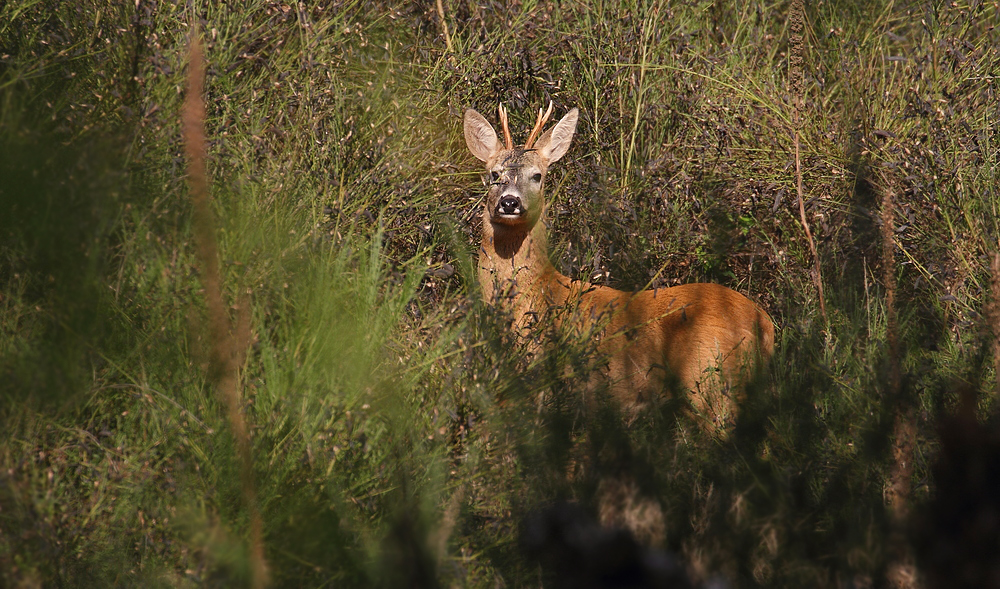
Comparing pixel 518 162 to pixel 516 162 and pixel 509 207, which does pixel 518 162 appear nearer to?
pixel 516 162

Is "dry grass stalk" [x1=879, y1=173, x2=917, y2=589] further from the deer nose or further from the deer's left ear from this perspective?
the deer's left ear

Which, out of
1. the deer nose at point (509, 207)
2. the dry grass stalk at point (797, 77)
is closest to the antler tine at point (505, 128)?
the deer nose at point (509, 207)

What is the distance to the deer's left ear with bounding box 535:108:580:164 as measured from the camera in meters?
5.45

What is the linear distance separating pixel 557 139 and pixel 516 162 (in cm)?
36

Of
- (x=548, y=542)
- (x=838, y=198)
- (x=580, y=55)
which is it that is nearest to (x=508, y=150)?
(x=580, y=55)

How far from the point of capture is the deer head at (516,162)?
503 cm

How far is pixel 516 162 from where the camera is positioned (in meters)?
5.28

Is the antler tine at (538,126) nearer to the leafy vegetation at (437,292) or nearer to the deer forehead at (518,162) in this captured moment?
the deer forehead at (518,162)

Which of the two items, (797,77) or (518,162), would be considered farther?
(797,77)

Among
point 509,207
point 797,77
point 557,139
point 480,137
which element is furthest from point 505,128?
point 797,77

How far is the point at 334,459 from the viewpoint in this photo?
9.64 feet

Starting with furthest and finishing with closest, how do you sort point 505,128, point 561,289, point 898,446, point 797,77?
point 797,77 → point 505,128 → point 561,289 → point 898,446

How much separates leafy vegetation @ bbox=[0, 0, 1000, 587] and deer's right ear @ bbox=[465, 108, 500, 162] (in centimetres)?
14

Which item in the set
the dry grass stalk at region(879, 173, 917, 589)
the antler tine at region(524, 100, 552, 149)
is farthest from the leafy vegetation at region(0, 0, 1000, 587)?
the antler tine at region(524, 100, 552, 149)
